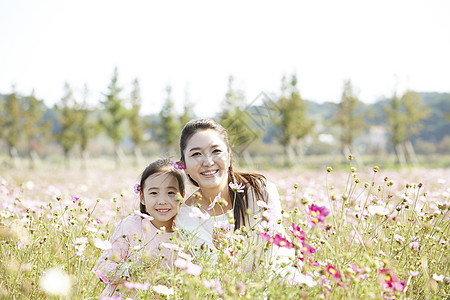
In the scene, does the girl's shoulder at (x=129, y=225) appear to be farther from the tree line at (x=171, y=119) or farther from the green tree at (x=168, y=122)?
the green tree at (x=168, y=122)

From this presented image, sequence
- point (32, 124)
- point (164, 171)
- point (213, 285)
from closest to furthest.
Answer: point (213, 285) < point (164, 171) < point (32, 124)

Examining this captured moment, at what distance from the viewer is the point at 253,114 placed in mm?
3879

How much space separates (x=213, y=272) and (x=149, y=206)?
1.14m

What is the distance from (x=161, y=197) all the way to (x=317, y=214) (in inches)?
59.0

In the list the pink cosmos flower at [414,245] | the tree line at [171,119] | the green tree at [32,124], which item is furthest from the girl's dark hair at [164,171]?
the green tree at [32,124]

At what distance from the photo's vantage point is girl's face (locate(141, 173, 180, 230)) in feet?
9.18

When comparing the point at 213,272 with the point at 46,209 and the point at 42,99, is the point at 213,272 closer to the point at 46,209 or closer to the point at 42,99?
the point at 46,209

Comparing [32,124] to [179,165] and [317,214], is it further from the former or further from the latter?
[317,214]

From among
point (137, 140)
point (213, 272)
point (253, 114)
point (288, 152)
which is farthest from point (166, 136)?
point (213, 272)

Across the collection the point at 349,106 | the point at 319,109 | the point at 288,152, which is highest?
the point at 319,109

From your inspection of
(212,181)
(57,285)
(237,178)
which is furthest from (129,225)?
(57,285)

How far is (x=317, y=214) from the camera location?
1555 mm

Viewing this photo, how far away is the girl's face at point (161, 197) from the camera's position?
280cm

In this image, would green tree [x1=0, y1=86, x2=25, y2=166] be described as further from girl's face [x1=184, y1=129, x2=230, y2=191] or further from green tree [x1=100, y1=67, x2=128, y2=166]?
girl's face [x1=184, y1=129, x2=230, y2=191]
